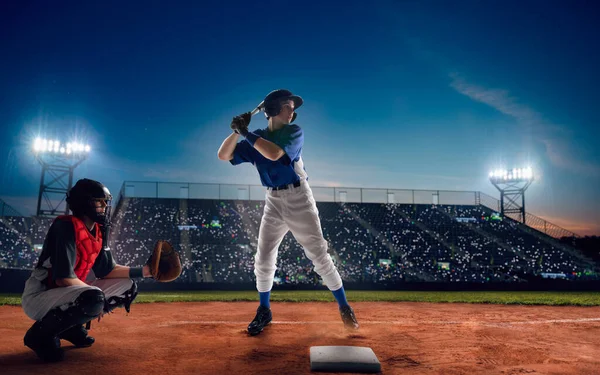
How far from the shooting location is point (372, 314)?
5398mm

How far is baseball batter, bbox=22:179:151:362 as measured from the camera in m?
2.66

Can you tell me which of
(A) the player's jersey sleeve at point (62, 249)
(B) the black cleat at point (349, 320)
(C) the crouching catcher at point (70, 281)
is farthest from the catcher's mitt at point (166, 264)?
(B) the black cleat at point (349, 320)

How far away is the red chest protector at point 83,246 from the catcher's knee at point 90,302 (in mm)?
330

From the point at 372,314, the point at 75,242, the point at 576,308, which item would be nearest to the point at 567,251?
the point at 576,308

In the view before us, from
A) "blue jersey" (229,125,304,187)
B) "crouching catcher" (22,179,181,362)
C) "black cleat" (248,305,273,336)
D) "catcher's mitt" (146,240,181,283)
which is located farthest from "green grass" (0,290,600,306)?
"crouching catcher" (22,179,181,362)

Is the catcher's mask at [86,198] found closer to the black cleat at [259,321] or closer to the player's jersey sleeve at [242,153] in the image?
the player's jersey sleeve at [242,153]

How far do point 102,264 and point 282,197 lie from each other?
5.51 feet

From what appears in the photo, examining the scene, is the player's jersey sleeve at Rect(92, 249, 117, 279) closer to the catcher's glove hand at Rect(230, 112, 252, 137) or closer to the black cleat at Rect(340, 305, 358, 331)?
the catcher's glove hand at Rect(230, 112, 252, 137)

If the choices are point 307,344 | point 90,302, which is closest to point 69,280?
point 90,302

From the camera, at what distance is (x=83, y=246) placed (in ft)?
9.47

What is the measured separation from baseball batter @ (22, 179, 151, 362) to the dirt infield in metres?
0.18

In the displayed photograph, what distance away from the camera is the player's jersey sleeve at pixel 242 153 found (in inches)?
156

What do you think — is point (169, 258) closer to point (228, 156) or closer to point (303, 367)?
point (228, 156)

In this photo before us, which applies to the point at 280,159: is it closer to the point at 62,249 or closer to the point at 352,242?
Answer: the point at 62,249
